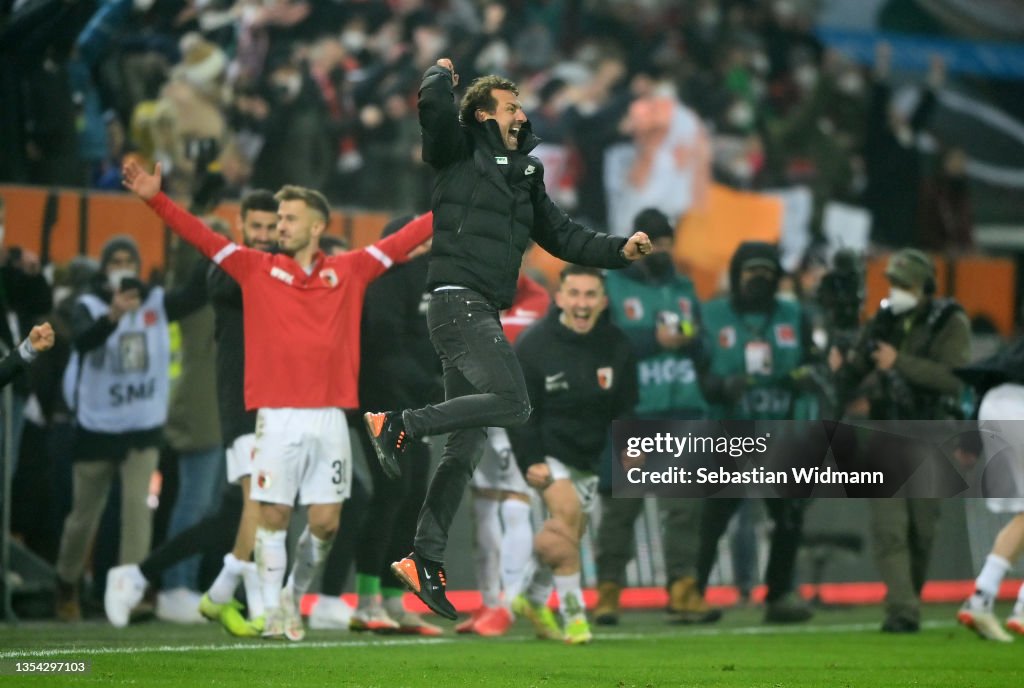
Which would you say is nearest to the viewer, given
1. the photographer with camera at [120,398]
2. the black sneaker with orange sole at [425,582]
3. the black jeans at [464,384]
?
the black jeans at [464,384]

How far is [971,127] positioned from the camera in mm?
27484

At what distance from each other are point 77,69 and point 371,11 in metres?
5.68

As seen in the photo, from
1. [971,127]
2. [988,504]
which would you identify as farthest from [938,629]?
[971,127]

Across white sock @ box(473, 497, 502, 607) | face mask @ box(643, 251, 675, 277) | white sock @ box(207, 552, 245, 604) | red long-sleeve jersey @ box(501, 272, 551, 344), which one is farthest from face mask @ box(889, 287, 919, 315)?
white sock @ box(207, 552, 245, 604)

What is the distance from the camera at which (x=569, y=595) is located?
1042 cm

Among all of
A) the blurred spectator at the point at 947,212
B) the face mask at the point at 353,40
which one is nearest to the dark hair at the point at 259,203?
the face mask at the point at 353,40

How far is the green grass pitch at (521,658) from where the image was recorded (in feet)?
26.5

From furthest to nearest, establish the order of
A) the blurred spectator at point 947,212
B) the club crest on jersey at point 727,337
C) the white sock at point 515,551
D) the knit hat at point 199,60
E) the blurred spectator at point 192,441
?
the blurred spectator at point 947,212, the knit hat at point 199,60, the club crest on jersey at point 727,337, the blurred spectator at point 192,441, the white sock at point 515,551

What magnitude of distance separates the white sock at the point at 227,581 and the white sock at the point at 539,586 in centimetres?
172

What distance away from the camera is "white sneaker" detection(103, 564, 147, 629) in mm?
10758

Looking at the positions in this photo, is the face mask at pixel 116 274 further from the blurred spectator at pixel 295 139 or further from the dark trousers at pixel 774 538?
the blurred spectator at pixel 295 139

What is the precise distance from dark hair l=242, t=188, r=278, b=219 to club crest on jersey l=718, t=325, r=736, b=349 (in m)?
3.33

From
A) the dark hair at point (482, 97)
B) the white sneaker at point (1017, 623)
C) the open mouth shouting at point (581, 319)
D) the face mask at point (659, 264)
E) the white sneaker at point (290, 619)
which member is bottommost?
the white sneaker at point (1017, 623)

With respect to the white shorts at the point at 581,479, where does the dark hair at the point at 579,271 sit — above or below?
above
